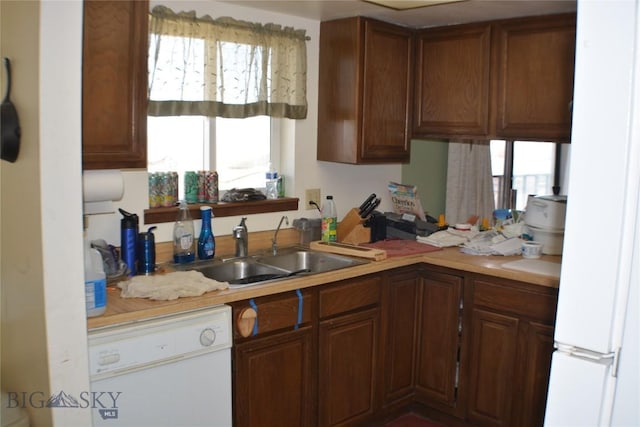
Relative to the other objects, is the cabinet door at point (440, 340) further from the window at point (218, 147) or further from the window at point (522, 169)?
the window at point (522, 169)

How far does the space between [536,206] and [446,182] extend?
1369 millimetres

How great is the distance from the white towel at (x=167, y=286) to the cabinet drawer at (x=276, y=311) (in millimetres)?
129

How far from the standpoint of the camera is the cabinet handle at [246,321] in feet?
7.99

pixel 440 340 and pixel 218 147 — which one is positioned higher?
pixel 218 147

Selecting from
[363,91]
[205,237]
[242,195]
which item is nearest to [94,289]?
[205,237]

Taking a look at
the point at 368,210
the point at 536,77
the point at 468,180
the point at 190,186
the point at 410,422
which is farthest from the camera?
the point at 468,180

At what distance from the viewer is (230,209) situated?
312cm

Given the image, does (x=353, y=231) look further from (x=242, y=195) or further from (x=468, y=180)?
(x=468, y=180)

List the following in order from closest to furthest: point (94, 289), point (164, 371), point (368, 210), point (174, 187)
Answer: point (94, 289), point (164, 371), point (174, 187), point (368, 210)

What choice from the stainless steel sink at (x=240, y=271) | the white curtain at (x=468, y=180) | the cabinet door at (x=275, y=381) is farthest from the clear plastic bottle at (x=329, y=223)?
the white curtain at (x=468, y=180)

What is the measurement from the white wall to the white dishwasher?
70 centimetres

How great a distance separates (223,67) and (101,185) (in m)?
1.00

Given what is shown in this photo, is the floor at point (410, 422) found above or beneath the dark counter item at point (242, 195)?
beneath

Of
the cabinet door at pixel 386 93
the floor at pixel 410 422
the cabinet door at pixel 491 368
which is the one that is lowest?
the floor at pixel 410 422
